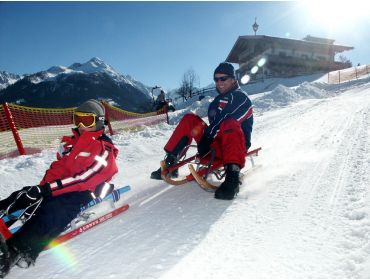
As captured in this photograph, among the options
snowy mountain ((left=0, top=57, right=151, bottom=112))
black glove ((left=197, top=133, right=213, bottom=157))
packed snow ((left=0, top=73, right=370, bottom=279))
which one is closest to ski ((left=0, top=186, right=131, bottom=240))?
packed snow ((left=0, top=73, right=370, bottom=279))

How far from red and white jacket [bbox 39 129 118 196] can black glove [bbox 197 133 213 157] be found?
4.46 ft

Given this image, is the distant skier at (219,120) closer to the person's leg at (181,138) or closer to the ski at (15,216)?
the person's leg at (181,138)

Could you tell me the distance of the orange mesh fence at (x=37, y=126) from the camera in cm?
948

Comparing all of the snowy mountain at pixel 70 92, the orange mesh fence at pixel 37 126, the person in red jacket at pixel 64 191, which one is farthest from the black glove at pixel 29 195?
the snowy mountain at pixel 70 92

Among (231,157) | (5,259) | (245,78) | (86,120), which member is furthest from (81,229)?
(245,78)

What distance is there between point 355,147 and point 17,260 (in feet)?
15.5

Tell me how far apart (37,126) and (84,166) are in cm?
1178

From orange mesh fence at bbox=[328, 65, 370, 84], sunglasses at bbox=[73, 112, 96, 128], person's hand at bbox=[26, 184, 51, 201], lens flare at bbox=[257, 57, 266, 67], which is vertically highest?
lens flare at bbox=[257, 57, 266, 67]

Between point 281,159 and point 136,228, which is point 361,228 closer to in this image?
point 136,228

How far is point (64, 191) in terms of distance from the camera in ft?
9.71

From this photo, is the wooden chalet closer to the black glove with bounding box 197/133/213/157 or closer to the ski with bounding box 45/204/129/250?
the black glove with bounding box 197/133/213/157

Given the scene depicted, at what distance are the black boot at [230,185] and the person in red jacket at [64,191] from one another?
118cm

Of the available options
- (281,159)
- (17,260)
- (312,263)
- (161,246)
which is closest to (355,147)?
(281,159)

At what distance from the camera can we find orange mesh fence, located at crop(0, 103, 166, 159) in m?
9.48
